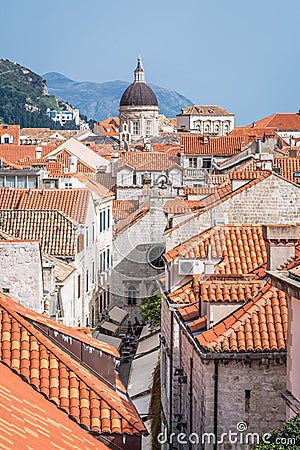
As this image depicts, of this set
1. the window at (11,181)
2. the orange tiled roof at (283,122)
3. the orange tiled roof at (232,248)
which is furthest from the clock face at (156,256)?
the orange tiled roof at (283,122)

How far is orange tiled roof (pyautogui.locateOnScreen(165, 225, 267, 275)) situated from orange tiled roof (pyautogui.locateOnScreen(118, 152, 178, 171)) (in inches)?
1636

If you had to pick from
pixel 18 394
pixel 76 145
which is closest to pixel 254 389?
pixel 18 394

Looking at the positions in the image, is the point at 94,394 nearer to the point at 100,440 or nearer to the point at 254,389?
the point at 100,440

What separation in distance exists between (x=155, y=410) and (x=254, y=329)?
904 cm

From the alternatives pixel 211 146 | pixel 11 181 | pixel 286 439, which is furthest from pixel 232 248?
pixel 211 146

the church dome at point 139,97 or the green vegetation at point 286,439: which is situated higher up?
the church dome at point 139,97

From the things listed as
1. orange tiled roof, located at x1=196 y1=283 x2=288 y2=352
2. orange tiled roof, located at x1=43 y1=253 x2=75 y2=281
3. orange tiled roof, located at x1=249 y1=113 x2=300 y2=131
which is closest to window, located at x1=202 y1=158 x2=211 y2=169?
orange tiled roof, located at x1=43 y1=253 x2=75 y2=281

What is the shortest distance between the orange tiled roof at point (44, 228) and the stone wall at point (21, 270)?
42.3 feet

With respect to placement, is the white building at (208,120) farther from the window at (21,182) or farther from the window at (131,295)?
the window at (131,295)

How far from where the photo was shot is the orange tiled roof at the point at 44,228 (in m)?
34.8

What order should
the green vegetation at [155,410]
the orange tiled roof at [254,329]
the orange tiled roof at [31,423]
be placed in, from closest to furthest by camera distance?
the orange tiled roof at [31,423], the orange tiled roof at [254,329], the green vegetation at [155,410]

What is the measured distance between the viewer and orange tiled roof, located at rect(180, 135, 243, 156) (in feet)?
244

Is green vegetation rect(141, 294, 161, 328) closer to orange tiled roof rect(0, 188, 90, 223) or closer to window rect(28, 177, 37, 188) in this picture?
orange tiled roof rect(0, 188, 90, 223)

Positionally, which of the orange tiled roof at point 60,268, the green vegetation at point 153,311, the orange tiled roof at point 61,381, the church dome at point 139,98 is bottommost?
the green vegetation at point 153,311
